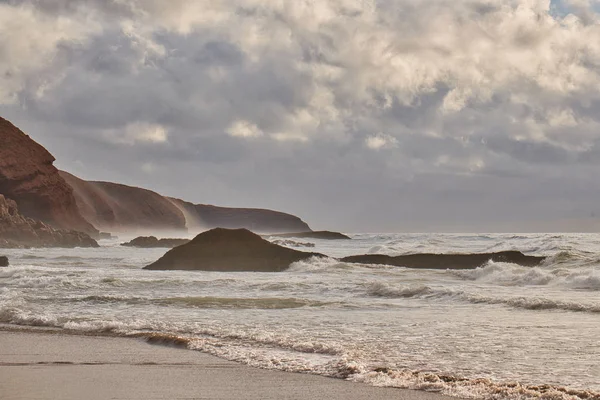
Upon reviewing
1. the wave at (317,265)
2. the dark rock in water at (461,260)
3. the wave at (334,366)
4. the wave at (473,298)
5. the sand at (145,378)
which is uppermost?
the dark rock in water at (461,260)

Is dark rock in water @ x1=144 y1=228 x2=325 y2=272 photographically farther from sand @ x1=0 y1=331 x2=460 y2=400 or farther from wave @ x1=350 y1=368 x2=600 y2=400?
wave @ x1=350 y1=368 x2=600 y2=400

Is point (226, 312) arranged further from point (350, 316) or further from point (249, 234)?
point (249, 234)

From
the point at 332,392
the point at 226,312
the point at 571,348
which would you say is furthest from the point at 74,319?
the point at 571,348

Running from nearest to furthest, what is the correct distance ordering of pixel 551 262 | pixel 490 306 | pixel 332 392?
1. pixel 332 392
2. pixel 490 306
3. pixel 551 262

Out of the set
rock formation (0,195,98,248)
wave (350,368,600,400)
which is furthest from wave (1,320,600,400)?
rock formation (0,195,98,248)

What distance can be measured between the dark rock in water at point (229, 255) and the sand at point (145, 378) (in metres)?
18.8

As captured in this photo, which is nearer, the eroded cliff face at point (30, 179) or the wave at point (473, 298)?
the wave at point (473, 298)

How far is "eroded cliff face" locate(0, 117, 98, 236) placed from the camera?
85.8 metres

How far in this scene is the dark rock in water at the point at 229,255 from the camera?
2870 cm

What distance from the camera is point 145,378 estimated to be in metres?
7.45

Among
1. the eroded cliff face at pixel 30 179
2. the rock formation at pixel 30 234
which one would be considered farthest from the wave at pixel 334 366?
the eroded cliff face at pixel 30 179

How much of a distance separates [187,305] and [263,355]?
680 centimetres

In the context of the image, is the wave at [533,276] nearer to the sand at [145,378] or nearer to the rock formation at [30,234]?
the sand at [145,378]

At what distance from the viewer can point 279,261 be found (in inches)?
1147
